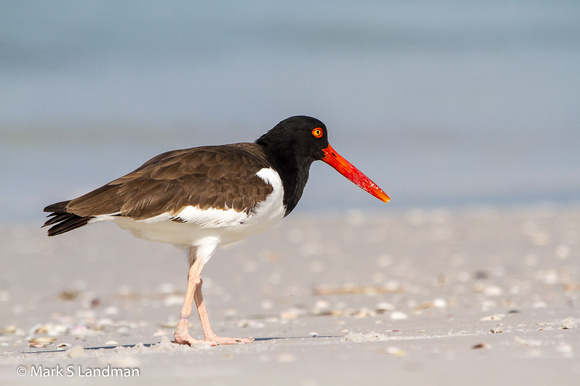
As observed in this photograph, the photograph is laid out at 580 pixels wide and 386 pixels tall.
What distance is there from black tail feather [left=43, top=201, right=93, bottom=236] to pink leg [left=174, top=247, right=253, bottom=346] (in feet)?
2.91

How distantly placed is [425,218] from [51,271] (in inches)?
245

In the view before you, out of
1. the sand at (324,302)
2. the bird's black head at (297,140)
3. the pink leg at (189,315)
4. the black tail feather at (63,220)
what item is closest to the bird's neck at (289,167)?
the bird's black head at (297,140)

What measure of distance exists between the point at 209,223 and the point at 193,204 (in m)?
0.18

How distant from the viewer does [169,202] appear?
5516mm

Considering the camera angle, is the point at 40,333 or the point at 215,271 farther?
the point at 215,271

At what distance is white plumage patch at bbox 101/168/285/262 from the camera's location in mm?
5559

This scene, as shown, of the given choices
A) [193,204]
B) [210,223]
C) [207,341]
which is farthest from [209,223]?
[207,341]

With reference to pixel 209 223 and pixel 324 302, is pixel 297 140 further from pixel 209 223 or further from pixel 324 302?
pixel 324 302

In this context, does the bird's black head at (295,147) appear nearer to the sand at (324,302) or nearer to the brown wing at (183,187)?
the brown wing at (183,187)

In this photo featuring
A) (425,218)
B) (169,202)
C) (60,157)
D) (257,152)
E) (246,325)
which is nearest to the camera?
(169,202)

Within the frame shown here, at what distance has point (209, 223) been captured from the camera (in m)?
5.62

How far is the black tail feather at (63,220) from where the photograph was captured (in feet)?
17.8

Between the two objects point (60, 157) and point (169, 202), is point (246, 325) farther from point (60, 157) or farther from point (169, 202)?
point (60, 157)

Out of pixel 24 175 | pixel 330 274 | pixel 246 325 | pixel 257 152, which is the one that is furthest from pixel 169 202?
pixel 24 175
